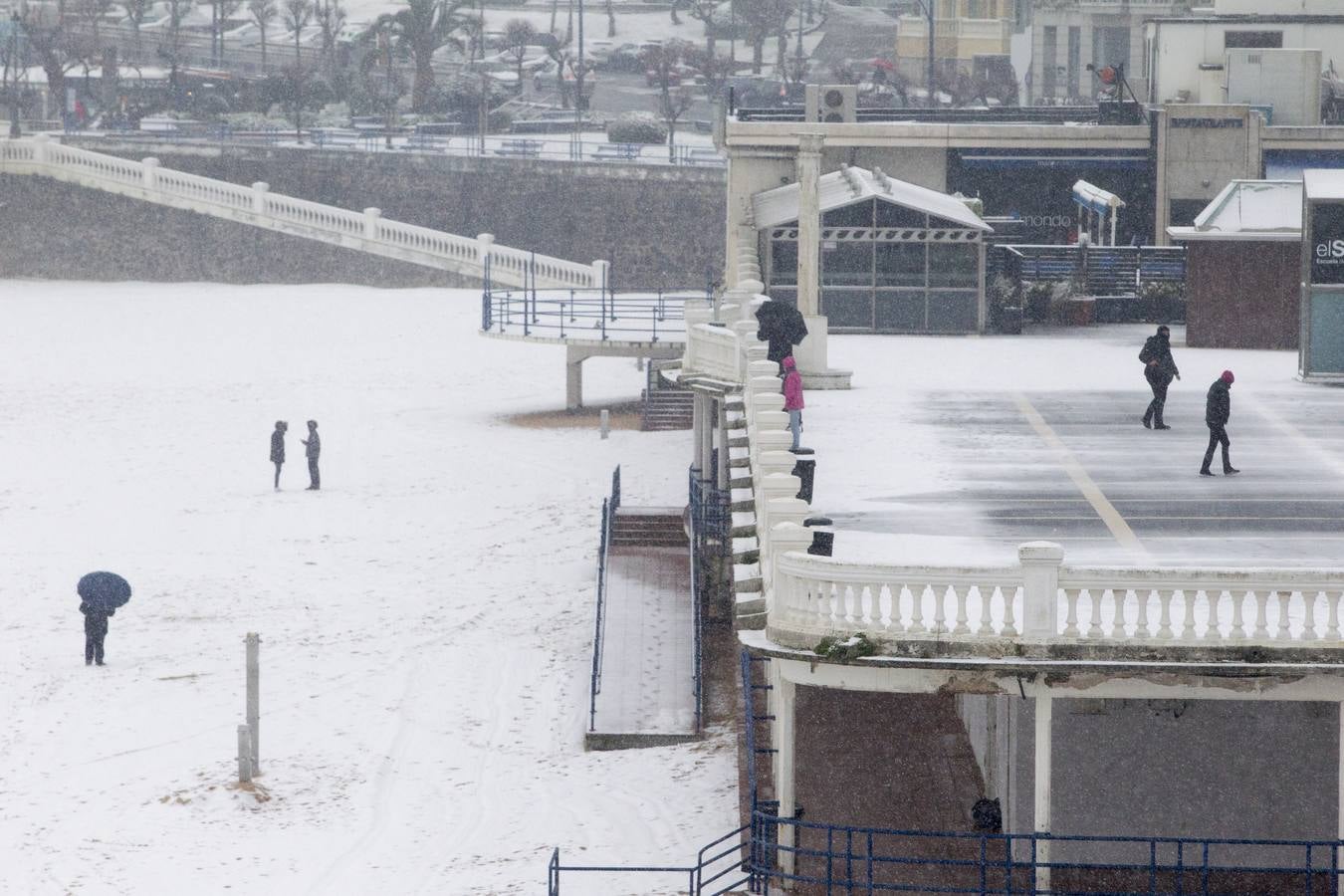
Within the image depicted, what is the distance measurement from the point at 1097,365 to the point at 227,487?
14.2 m

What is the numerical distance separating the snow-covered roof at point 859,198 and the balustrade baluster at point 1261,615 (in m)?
22.0

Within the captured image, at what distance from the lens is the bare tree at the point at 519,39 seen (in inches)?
3903

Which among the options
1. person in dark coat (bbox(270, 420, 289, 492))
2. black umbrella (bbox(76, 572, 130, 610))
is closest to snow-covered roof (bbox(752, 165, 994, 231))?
person in dark coat (bbox(270, 420, 289, 492))

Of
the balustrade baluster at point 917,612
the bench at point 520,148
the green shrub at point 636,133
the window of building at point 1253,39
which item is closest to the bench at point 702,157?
the green shrub at point 636,133

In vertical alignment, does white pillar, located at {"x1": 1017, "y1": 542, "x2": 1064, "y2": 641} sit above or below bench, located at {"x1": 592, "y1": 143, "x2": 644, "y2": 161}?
below

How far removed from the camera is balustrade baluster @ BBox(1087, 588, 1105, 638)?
51.5ft

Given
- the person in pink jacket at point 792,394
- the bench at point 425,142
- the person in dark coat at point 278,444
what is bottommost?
the person in dark coat at point 278,444

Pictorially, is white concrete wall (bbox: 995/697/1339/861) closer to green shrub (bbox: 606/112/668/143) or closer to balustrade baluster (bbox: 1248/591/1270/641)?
balustrade baluster (bbox: 1248/591/1270/641)

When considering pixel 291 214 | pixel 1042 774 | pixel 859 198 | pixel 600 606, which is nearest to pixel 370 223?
pixel 291 214

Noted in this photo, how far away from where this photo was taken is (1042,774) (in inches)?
627

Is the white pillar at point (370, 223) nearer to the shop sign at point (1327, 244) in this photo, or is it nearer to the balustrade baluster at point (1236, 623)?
the shop sign at point (1327, 244)

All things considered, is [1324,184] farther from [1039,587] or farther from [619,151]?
[619,151]

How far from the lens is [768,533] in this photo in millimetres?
17656

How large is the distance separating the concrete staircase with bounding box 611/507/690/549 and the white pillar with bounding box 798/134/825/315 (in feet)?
11.4
